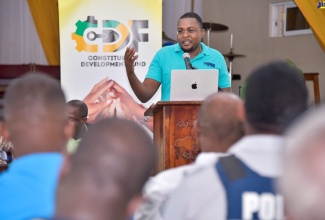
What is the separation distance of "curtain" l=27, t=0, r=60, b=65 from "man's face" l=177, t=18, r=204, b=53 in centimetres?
329

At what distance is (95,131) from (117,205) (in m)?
0.18

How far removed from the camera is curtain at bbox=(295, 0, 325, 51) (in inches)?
255

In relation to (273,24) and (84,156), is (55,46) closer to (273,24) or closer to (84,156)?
(273,24)

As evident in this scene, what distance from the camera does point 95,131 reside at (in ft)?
3.82

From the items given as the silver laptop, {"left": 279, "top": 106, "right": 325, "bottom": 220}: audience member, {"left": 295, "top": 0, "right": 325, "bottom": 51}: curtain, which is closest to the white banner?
{"left": 295, "top": 0, "right": 325, "bottom": 51}: curtain

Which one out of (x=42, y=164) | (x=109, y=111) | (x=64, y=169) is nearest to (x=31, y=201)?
(x=42, y=164)

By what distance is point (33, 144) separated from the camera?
5.06 ft

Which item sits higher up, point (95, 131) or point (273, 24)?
point (273, 24)

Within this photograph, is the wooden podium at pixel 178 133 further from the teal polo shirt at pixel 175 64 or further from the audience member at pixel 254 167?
the audience member at pixel 254 167

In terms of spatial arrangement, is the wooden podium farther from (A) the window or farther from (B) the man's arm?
(A) the window

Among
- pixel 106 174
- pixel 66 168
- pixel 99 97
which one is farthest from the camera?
Result: pixel 99 97

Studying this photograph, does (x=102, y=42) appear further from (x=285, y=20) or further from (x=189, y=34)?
(x=285, y=20)

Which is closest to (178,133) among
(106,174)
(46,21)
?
(106,174)

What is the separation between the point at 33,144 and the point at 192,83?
2172 mm
